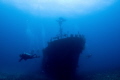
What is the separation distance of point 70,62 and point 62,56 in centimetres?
112

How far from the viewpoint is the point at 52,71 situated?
1838 centimetres

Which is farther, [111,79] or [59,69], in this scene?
[59,69]

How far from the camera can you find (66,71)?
17234 mm

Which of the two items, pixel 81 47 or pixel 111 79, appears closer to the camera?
pixel 111 79

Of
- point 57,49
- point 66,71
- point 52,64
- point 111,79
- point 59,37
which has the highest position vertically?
point 59,37

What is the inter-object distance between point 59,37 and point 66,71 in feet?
12.8

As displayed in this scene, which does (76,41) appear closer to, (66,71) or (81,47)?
(81,47)

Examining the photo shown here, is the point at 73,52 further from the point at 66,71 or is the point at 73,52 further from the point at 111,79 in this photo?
the point at 111,79

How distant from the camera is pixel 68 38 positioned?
55.3ft

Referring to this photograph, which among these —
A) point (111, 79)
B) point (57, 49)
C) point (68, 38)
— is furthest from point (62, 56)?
point (111, 79)

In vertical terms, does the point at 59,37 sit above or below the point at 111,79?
above

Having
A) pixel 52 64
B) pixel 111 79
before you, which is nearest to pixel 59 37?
pixel 52 64

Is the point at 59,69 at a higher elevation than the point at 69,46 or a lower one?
lower

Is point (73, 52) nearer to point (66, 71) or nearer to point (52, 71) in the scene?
point (66, 71)
